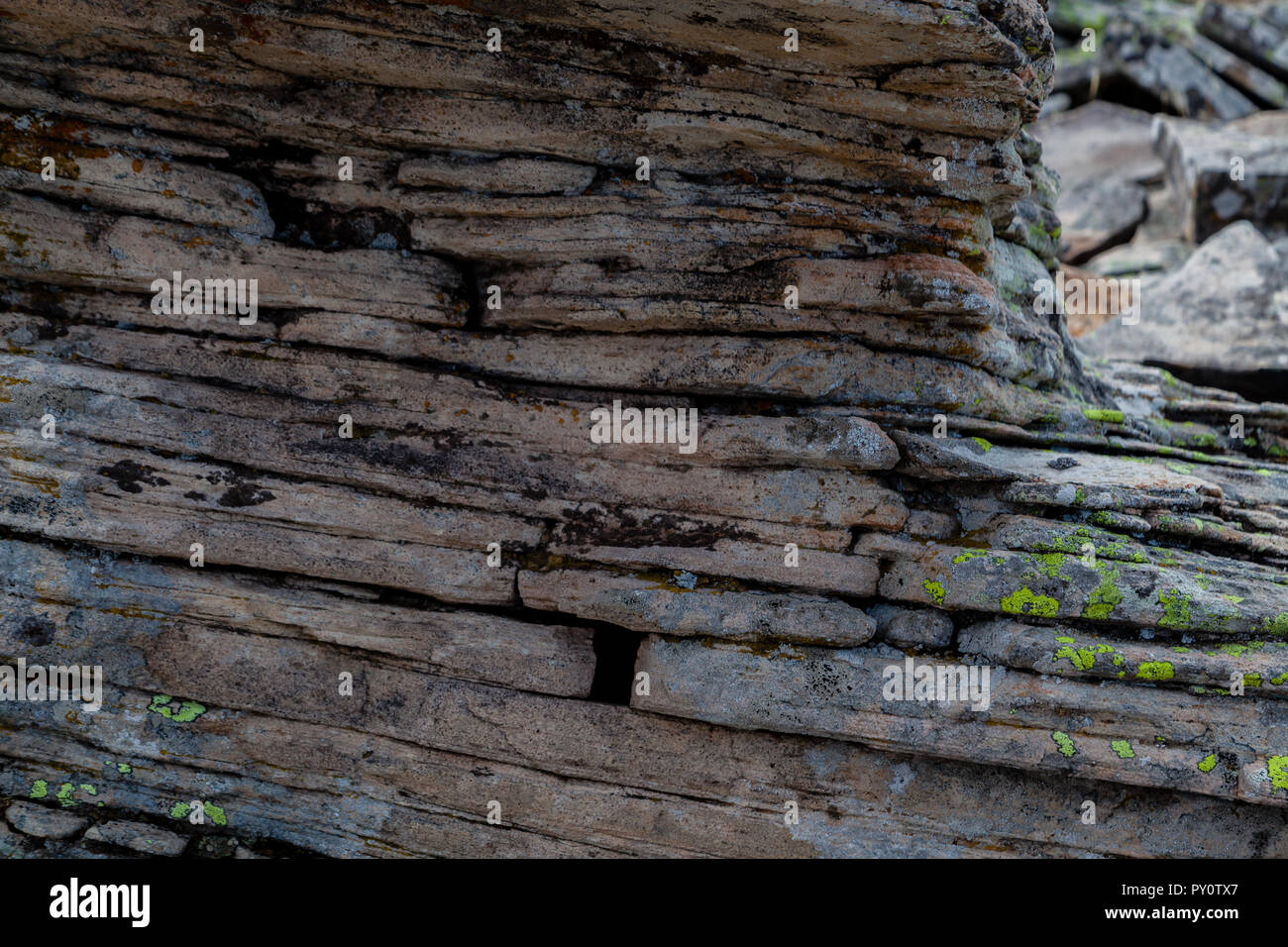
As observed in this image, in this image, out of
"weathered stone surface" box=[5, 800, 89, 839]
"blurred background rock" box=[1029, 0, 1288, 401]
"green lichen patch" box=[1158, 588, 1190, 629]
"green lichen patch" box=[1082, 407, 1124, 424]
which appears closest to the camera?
"green lichen patch" box=[1158, 588, 1190, 629]

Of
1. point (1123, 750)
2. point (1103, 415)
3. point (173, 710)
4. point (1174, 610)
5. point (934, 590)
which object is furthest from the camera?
point (1103, 415)

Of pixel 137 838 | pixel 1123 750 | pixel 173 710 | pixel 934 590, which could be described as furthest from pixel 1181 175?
pixel 137 838

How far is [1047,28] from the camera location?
975 cm

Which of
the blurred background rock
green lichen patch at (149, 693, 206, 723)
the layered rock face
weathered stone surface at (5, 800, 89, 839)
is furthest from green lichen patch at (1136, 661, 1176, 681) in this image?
weathered stone surface at (5, 800, 89, 839)

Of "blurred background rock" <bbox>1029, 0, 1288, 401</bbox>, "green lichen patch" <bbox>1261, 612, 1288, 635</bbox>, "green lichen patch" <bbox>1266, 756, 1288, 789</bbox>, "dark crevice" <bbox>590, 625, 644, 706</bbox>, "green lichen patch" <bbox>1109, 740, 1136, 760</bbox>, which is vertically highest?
"blurred background rock" <bbox>1029, 0, 1288, 401</bbox>

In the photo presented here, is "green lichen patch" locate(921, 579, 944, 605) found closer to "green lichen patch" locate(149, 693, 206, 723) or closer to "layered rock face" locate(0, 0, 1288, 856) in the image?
"layered rock face" locate(0, 0, 1288, 856)

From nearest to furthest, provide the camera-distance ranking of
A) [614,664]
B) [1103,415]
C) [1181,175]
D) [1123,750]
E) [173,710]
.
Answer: [1123,750]
[173,710]
[614,664]
[1103,415]
[1181,175]

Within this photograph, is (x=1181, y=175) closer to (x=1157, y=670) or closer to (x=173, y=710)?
(x=1157, y=670)

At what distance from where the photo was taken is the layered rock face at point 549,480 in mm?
9125

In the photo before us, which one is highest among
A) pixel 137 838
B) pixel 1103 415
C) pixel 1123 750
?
pixel 1103 415

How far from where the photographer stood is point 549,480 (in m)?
9.56

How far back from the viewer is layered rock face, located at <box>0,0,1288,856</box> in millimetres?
9125

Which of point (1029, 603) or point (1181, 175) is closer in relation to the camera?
point (1029, 603)

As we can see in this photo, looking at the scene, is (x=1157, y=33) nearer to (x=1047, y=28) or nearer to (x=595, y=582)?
(x=1047, y=28)
